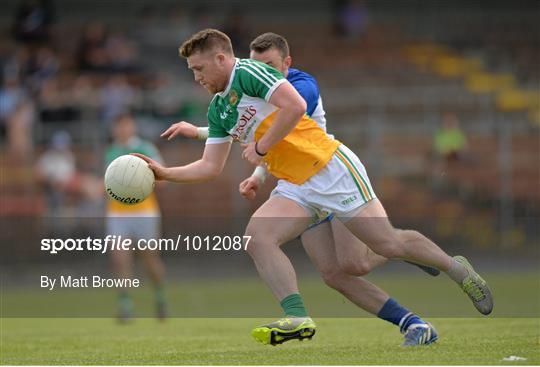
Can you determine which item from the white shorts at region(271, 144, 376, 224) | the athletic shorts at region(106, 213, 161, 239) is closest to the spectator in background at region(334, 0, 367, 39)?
the athletic shorts at region(106, 213, 161, 239)

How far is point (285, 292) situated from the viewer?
8.75 metres

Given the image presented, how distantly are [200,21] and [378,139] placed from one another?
7895mm

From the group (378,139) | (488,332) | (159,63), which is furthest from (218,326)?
(159,63)

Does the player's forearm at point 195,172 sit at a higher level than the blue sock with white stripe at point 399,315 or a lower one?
higher

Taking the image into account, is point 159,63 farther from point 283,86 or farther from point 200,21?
point 283,86

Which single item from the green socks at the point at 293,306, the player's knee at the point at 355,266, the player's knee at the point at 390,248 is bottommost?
the green socks at the point at 293,306

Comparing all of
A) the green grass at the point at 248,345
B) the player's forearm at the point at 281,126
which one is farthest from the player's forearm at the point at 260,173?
the green grass at the point at 248,345

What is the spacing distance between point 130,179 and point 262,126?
3.46 feet

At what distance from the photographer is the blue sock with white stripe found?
930cm

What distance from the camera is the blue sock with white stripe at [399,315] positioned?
930 centimetres

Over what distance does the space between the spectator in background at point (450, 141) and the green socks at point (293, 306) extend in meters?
15.8

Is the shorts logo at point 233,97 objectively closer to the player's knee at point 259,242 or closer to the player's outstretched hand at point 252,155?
the player's outstretched hand at point 252,155

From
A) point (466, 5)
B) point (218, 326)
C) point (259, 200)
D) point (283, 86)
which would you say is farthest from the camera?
point (466, 5)

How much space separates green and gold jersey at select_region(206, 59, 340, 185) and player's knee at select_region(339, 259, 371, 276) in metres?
0.79
